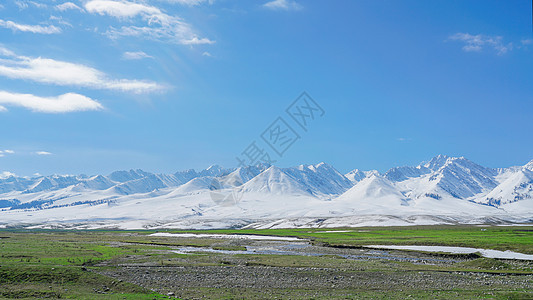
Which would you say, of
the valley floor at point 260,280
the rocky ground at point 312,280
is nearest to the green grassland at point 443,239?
the valley floor at point 260,280

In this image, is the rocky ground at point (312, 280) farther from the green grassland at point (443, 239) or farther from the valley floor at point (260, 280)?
the green grassland at point (443, 239)

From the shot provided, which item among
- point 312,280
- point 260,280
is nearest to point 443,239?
point 312,280

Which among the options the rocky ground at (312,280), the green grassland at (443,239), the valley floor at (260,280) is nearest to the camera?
the valley floor at (260,280)

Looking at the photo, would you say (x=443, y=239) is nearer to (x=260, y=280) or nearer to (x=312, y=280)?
(x=312, y=280)

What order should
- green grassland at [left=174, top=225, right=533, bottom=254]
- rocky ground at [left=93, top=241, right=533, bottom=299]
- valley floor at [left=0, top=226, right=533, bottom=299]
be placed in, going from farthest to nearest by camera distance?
green grassland at [left=174, top=225, right=533, bottom=254] → rocky ground at [left=93, top=241, right=533, bottom=299] → valley floor at [left=0, top=226, right=533, bottom=299]

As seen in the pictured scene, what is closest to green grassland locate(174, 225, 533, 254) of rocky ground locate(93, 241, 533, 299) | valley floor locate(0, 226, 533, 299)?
valley floor locate(0, 226, 533, 299)

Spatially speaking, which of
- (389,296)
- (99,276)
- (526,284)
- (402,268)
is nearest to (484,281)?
(526,284)

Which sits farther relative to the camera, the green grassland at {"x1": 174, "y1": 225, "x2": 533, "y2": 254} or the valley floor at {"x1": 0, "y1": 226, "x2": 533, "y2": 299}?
the green grassland at {"x1": 174, "y1": 225, "x2": 533, "y2": 254}

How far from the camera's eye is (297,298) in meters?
30.0

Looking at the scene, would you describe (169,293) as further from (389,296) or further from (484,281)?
(484,281)

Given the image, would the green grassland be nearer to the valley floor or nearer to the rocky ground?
the valley floor

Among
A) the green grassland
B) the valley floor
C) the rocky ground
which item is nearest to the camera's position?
the valley floor

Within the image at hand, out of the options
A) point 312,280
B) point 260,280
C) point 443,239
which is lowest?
point 443,239

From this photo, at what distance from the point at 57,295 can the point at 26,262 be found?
59.0 ft
